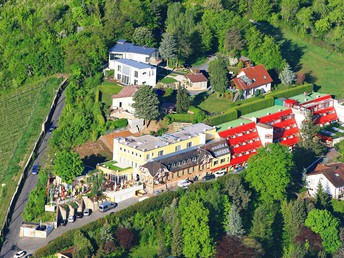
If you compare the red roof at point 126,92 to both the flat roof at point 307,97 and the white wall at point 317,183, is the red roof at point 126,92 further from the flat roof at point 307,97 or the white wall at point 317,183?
the white wall at point 317,183

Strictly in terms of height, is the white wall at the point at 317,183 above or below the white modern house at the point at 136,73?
below

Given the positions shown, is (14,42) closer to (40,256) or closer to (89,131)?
(89,131)

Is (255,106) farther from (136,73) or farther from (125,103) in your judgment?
(125,103)

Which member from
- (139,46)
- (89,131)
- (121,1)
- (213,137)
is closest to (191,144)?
(213,137)

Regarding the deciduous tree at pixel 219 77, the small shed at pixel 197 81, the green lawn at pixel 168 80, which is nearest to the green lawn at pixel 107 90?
the green lawn at pixel 168 80

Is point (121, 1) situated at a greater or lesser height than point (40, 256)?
greater

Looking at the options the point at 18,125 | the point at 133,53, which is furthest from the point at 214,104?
the point at 18,125

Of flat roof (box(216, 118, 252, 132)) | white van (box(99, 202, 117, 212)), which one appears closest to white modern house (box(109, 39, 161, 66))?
flat roof (box(216, 118, 252, 132))
